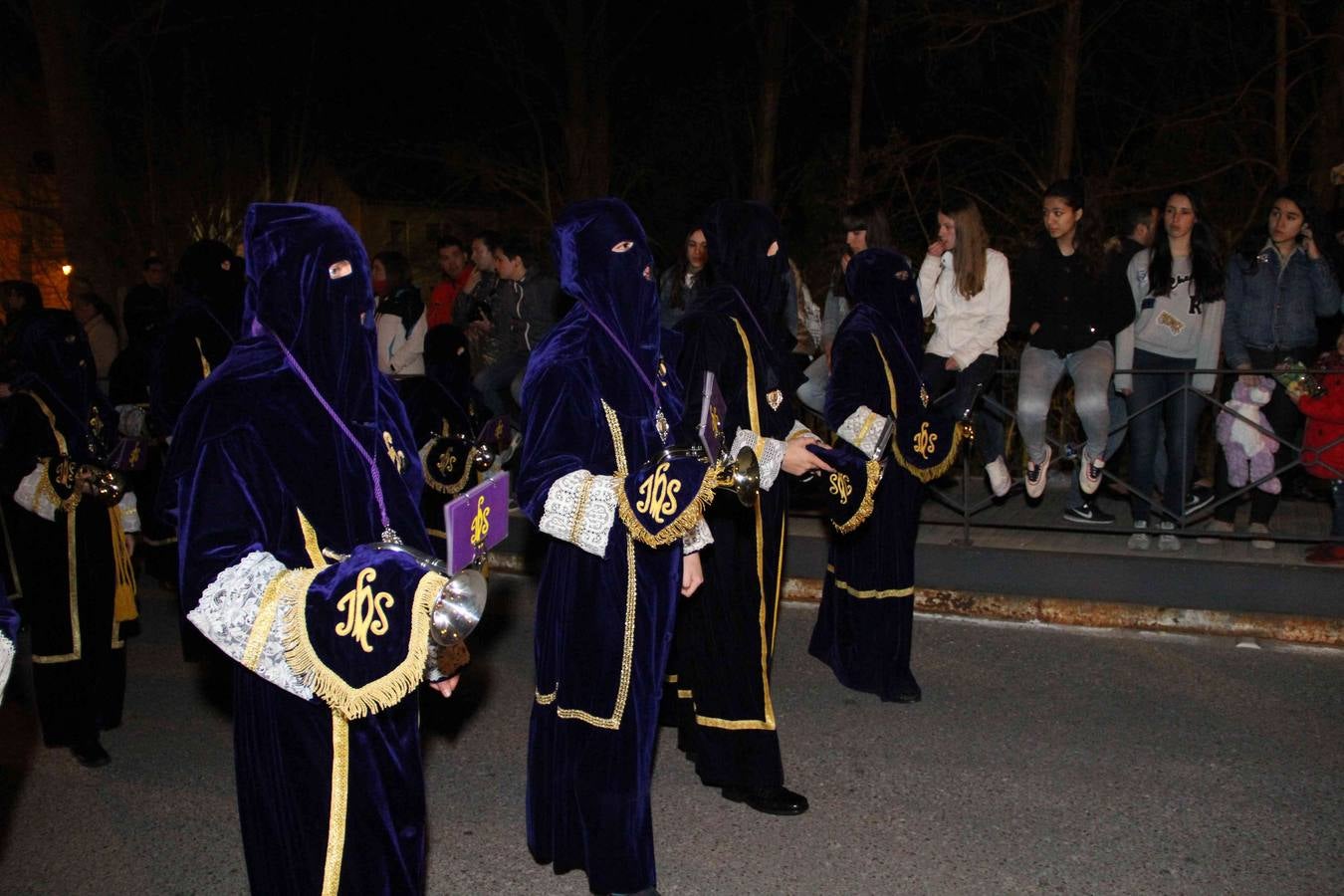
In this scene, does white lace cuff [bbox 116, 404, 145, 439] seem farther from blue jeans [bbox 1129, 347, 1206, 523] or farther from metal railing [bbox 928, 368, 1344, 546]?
blue jeans [bbox 1129, 347, 1206, 523]

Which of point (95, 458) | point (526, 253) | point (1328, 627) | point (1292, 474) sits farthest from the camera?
point (526, 253)

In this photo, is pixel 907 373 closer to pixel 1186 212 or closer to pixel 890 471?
pixel 890 471

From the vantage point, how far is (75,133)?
15.2m

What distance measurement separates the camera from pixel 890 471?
6184 mm

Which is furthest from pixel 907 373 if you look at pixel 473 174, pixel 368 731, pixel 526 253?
pixel 473 174

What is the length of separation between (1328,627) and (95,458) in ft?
21.2

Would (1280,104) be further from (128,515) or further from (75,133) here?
(75,133)

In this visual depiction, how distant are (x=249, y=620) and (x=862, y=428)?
3.33m

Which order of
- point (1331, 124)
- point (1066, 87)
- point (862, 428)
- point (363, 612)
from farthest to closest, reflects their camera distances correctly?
point (1066, 87) → point (1331, 124) → point (862, 428) → point (363, 612)

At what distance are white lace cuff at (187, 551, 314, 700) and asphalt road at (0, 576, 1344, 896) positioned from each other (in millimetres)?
1955

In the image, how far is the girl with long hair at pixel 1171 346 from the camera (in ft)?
26.6

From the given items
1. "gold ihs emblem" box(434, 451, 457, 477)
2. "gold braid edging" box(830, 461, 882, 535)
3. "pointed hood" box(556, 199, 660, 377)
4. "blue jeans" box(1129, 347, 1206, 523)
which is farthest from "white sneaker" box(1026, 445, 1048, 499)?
"pointed hood" box(556, 199, 660, 377)

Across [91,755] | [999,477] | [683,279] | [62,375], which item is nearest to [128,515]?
[62,375]

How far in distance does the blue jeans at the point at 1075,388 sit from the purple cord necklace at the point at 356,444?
5.88m
